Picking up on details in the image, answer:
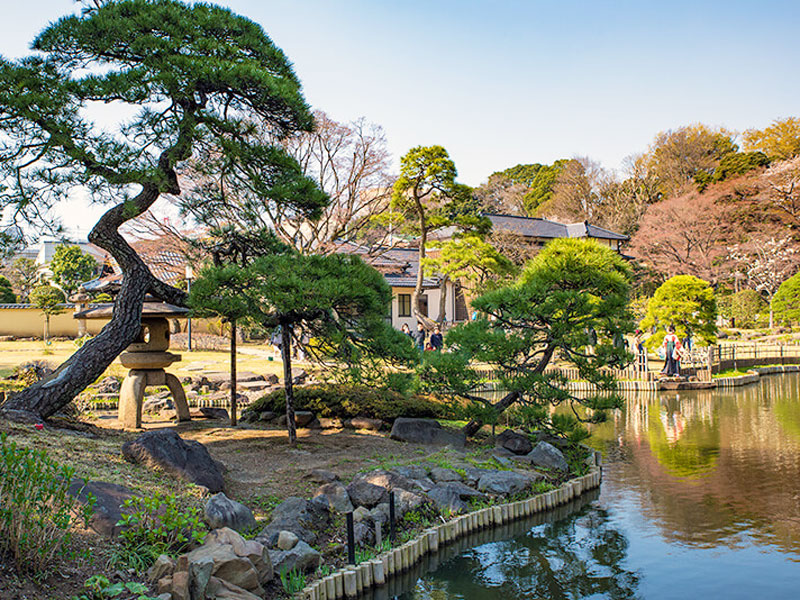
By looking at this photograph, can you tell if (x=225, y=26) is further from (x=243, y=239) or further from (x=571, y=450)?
(x=571, y=450)

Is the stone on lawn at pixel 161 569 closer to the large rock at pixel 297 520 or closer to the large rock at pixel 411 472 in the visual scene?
the large rock at pixel 297 520

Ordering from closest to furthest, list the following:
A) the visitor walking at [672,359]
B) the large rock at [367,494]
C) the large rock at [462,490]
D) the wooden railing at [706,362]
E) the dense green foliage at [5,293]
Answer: the large rock at [367,494]
the large rock at [462,490]
the visitor walking at [672,359]
the wooden railing at [706,362]
the dense green foliage at [5,293]

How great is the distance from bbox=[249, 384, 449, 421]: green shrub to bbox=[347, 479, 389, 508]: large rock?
3624 mm

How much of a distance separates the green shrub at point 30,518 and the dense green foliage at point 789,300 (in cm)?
2828

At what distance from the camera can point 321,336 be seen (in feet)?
29.0

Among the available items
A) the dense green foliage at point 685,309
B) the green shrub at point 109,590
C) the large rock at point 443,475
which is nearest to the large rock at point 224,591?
the green shrub at point 109,590

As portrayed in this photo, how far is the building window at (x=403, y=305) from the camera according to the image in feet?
106

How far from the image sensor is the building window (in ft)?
106

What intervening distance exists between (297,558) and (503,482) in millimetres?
3378

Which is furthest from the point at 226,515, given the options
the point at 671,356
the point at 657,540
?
the point at 671,356

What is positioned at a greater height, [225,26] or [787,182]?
[787,182]

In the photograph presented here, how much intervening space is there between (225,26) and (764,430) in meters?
11.9

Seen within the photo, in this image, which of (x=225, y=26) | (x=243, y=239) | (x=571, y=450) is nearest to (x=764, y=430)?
(x=571, y=450)

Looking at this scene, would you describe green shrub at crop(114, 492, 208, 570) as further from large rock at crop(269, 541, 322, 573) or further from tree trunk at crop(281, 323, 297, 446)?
tree trunk at crop(281, 323, 297, 446)
